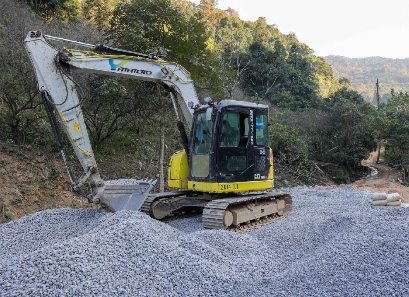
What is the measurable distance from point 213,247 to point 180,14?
719cm

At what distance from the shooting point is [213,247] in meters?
5.10

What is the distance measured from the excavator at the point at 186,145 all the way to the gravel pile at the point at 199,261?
2.59ft

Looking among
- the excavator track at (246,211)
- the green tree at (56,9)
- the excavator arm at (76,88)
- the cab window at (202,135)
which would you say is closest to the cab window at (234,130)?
the cab window at (202,135)

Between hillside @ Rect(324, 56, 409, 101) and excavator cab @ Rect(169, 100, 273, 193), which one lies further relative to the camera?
hillside @ Rect(324, 56, 409, 101)

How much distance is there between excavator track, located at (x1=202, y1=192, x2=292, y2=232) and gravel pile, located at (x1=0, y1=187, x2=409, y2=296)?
616 mm

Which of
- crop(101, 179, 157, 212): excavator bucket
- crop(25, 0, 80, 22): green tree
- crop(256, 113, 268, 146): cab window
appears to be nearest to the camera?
crop(101, 179, 157, 212): excavator bucket

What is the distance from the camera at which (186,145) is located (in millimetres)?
7137

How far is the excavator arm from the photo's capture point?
582 centimetres

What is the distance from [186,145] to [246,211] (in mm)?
1835

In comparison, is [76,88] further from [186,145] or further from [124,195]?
[186,145]

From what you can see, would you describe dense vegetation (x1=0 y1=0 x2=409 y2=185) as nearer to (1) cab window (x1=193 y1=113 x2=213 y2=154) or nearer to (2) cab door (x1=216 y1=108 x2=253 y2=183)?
(1) cab window (x1=193 y1=113 x2=213 y2=154)

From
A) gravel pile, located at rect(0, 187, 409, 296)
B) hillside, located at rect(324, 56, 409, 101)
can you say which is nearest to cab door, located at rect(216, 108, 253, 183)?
gravel pile, located at rect(0, 187, 409, 296)

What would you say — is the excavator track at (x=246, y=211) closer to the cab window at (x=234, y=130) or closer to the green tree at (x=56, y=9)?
the cab window at (x=234, y=130)

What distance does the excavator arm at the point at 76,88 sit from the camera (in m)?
5.82
